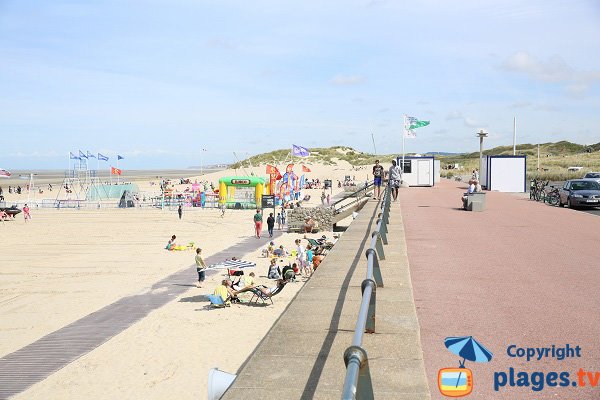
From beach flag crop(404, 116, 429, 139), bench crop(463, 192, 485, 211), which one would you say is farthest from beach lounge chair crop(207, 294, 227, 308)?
beach flag crop(404, 116, 429, 139)

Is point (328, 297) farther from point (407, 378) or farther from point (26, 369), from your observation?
point (26, 369)

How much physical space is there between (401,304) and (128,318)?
10126 mm

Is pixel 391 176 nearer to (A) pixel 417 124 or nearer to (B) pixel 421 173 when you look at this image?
(A) pixel 417 124

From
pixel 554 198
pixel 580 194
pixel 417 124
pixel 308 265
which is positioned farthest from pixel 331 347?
pixel 417 124

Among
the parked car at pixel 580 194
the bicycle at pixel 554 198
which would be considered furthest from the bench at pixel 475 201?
the bicycle at pixel 554 198

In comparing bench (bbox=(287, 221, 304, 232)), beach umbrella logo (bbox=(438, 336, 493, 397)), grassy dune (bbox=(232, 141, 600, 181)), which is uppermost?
grassy dune (bbox=(232, 141, 600, 181))

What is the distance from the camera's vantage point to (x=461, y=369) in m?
4.30

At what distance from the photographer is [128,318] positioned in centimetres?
1438

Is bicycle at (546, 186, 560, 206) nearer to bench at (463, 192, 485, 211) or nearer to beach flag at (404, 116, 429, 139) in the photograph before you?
beach flag at (404, 116, 429, 139)

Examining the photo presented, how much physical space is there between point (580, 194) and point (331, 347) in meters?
20.2

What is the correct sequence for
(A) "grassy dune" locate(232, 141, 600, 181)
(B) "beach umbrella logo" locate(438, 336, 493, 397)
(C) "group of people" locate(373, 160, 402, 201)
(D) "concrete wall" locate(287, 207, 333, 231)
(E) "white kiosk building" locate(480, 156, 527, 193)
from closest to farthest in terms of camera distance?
(B) "beach umbrella logo" locate(438, 336, 493, 397) < (C) "group of people" locate(373, 160, 402, 201) < (D) "concrete wall" locate(287, 207, 333, 231) < (E) "white kiosk building" locate(480, 156, 527, 193) < (A) "grassy dune" locate(232, 141, 600, 181)

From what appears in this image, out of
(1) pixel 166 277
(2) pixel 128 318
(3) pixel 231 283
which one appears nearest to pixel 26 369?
(2) pixel 128 318

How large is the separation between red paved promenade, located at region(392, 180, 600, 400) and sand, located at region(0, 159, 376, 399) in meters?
4.54

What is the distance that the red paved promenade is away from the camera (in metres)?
4.50
